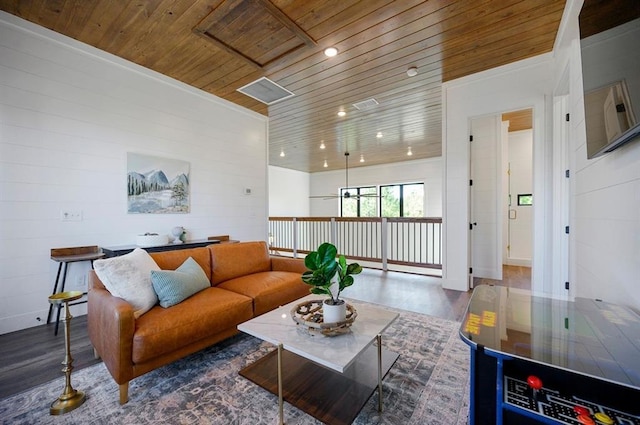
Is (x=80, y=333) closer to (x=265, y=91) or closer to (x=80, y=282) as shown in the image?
(x=80, y=282)

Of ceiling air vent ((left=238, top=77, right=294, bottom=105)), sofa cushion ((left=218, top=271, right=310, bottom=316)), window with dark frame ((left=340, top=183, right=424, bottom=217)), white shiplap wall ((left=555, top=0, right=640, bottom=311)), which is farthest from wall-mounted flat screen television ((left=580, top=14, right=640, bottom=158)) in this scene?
window with dark frame ((left=340, top=183, right=424, bottom=217))

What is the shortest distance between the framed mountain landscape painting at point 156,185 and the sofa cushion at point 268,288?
1.62 meters

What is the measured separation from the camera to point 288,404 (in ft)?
5.09

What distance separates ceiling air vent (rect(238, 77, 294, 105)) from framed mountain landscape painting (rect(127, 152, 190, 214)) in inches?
55.6

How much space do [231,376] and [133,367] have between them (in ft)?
1.99

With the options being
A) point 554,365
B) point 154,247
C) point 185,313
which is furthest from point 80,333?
point 554,365

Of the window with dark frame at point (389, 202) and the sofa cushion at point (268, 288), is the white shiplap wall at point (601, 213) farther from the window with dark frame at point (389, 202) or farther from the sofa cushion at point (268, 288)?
the window with dark frame at point (389, 202)

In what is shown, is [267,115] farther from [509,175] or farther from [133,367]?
[509,175]

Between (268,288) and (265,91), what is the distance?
2860 mm

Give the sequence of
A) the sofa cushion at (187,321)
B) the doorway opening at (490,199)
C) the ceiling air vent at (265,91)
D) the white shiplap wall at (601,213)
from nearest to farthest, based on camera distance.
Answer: the white shiplap wall at (601,213) → the sofa cushion at (187,321) → the ceiling air vent at (265,91) → the doorway opening at (490,199)

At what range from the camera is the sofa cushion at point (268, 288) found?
232 centimetres

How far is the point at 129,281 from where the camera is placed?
6.09ft

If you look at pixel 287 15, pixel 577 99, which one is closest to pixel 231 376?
pixel 287 15

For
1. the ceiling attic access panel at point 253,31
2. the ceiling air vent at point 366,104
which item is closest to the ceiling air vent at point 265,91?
the ceiling attic access panel at point 253,31
